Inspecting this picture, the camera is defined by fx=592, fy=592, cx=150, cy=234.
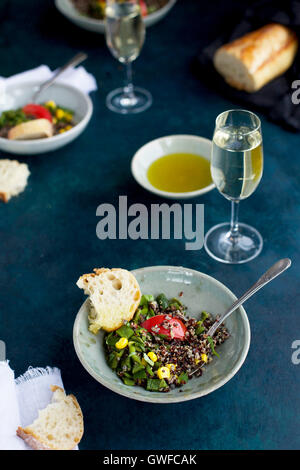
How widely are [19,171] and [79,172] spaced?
198mm

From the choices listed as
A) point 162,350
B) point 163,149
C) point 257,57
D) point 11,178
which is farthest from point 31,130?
point 162,350

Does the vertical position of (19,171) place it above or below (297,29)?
below

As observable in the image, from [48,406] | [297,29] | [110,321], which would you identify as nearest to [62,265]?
[110,321]

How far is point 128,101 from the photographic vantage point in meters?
2.30

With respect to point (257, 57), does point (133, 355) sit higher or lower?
lower

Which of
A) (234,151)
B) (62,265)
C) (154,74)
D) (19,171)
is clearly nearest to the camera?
(234,151)

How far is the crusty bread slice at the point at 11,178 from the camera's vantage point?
1.90 meters

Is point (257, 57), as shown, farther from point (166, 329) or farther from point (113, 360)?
point (113, 360)

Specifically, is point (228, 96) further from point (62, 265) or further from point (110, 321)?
point (110, 321)

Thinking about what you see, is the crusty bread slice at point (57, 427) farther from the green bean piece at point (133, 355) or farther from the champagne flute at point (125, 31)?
the champagne flute at point (125, 31)

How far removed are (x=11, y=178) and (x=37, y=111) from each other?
332 millimetres

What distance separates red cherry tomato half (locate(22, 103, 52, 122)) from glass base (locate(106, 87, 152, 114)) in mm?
279

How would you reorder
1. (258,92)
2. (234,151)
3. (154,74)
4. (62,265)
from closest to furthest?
(234,151), (62,265), (258,92), (154,74)

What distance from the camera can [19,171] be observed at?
1939 millimetres
